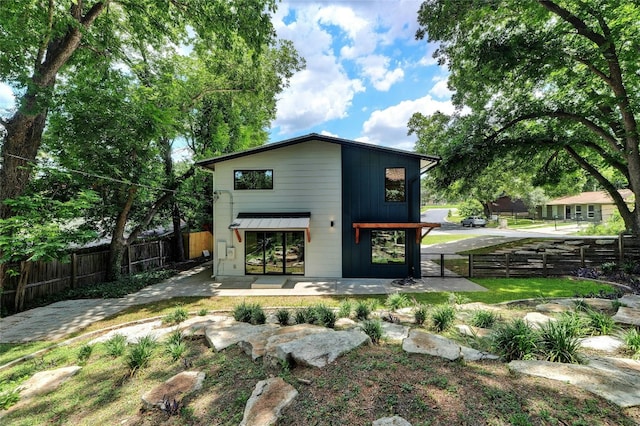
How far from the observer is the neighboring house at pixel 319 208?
1112 cm

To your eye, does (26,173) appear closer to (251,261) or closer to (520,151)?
(251,261)

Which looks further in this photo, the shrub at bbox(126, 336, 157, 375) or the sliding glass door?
the sliding glass door

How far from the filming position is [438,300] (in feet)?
26.3

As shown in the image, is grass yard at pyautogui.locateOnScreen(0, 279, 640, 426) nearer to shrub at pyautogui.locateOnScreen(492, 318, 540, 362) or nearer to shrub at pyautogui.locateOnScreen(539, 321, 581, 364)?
shrub at pyautogui.locateOnScreen(492, 318, 540, 362)

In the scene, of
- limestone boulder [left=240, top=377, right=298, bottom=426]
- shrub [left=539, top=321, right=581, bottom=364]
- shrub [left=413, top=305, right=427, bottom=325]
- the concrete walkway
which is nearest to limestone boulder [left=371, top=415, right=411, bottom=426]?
limestone boulder [left=240, top=377, right=298, bottom=426]

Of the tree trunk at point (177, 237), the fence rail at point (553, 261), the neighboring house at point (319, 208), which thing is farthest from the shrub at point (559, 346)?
the tree trunk at point (177, 237)

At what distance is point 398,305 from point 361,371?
339cm

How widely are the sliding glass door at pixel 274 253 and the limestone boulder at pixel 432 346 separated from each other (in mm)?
7960

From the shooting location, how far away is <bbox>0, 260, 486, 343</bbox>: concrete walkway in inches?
255

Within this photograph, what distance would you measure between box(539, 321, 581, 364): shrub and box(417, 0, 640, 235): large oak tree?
10.4 m

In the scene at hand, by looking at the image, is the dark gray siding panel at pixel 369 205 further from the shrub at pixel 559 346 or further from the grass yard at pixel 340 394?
the shrub at pixel 559 346

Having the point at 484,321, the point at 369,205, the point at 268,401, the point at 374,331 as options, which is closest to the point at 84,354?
the point at 268,401

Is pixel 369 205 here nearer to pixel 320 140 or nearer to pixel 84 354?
pixel 320 140

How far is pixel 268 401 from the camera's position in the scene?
261 cm
